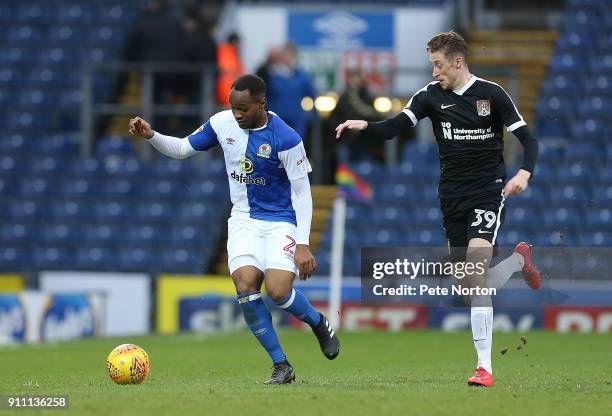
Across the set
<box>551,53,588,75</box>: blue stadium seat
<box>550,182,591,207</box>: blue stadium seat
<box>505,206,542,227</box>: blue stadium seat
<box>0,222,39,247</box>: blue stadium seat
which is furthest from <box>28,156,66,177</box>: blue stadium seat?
<box>551,53,588,75</box>: blue stadium seat

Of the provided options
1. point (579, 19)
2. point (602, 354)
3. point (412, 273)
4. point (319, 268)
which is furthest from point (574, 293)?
point (412, 273)

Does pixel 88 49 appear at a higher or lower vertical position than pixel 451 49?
higher

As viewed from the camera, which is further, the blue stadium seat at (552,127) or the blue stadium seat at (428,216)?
the blue stadium seat at (552,127)

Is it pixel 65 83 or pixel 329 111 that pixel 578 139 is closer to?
pixel 329 111

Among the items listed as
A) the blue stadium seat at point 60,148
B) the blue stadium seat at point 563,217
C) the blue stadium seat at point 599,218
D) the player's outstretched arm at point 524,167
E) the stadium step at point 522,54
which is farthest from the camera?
the stadium step at point 522,54

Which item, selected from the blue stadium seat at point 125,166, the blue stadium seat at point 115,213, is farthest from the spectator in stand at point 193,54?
the blue stadium seat at point 115,213

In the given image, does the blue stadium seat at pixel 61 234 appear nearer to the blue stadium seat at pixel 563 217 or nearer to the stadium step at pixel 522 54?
the stadium step at pixel 522 54

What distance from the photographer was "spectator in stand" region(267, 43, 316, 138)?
1980 cm

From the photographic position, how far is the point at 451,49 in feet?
31.3

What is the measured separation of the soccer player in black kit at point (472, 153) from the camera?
9.49 m

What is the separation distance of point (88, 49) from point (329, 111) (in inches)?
195

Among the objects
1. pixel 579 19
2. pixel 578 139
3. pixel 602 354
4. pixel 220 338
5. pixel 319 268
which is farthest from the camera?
pixel 579 19

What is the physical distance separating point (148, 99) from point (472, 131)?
1231 centimetres
